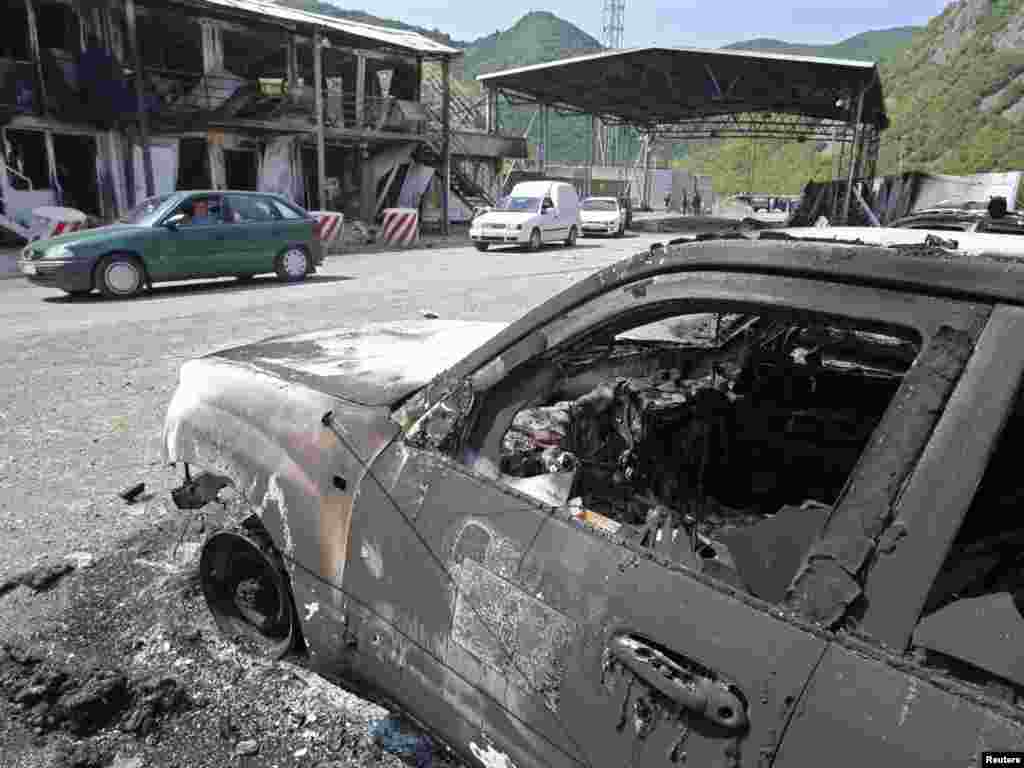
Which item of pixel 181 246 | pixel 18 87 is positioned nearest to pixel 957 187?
pixel 181 246

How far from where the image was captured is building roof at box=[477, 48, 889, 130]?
84.6 ft

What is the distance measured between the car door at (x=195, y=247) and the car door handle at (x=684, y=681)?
36.3ft

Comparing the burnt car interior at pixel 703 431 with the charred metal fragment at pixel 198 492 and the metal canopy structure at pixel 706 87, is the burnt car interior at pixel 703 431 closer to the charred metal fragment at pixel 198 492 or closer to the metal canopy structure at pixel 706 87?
the charred metal fragment at pixel 198 492

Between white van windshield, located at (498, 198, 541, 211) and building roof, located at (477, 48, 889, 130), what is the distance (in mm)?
9407

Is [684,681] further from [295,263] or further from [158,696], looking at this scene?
[295,263]

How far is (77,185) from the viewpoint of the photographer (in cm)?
1903

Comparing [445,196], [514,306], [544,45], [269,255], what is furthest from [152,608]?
[544,45]

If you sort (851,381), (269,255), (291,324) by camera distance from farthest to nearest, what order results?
(269,255)
(291,324)
(851,381)

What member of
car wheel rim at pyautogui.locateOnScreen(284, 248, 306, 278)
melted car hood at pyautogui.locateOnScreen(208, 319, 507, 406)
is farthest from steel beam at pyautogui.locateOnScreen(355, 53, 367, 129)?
melted car hood at pyautogui.locateOnScreen(208, 319, 507, 406)

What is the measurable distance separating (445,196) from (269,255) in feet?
47.2

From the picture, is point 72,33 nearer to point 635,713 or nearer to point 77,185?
point 77,185

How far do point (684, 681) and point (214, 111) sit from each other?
2202cm

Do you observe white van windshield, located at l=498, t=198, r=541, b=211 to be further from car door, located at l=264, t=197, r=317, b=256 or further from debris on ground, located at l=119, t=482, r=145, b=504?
debris on ground, located at l=119, t=482, r=145, b=504

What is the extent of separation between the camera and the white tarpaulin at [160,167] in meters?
18.9
